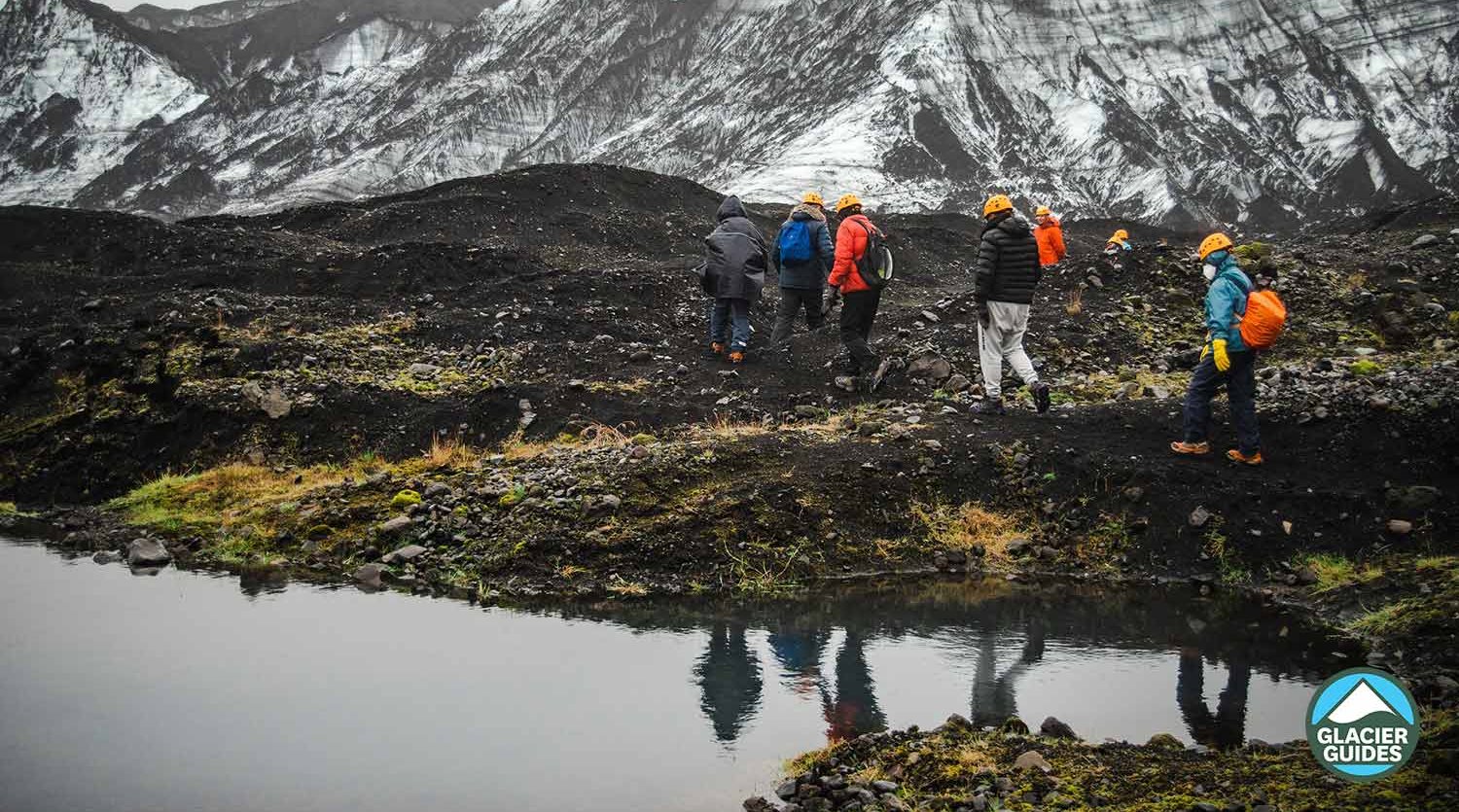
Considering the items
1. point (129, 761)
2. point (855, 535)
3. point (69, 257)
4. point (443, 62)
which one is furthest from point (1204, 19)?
point (129, 761)

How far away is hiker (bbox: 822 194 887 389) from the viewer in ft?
37.6

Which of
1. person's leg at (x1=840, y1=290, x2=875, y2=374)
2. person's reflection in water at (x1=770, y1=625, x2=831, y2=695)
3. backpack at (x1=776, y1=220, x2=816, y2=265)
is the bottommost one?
person's reflection in water at (x1=770, y1=625, x2=831, y2=695)

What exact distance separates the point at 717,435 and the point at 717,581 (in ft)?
7.24

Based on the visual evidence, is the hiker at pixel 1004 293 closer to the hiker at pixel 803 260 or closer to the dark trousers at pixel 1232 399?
the dark trousers at pixel 1232 399

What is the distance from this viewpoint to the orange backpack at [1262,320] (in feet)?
27.8

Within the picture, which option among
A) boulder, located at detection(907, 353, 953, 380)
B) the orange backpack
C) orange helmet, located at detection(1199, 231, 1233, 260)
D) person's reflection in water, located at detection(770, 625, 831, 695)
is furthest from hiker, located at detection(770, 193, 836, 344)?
person's reflection in water, located at detection(770, 625, 831, 695)

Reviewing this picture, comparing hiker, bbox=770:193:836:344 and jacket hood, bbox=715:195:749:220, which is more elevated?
jacket hood, bbox=715:195:749:220

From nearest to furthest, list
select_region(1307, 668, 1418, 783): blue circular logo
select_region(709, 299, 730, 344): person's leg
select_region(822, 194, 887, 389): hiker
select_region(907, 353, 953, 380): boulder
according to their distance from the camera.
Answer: select_region(1307, 668, 1418, 783): blue circular logo
select_region(822, 194, 887, 389): hiker
select_region(907, 353, 953, 380): boulder
select_region(709, 299, 730, 344): person's leg

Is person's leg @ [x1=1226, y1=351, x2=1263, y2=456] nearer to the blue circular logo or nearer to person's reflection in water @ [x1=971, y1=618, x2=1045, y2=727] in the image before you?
person's reflection in water @ [x1=971, y1=618, x2=1045, y2=727]

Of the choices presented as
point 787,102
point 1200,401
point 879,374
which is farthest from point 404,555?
point 787,102

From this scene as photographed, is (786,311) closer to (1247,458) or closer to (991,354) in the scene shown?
(991,354)

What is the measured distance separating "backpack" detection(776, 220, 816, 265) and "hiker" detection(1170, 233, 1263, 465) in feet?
16.4

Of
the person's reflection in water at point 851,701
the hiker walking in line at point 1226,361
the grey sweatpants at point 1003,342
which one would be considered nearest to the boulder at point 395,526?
the person's reflection in water at point 851,701

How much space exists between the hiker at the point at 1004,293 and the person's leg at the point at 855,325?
5.75 feet
